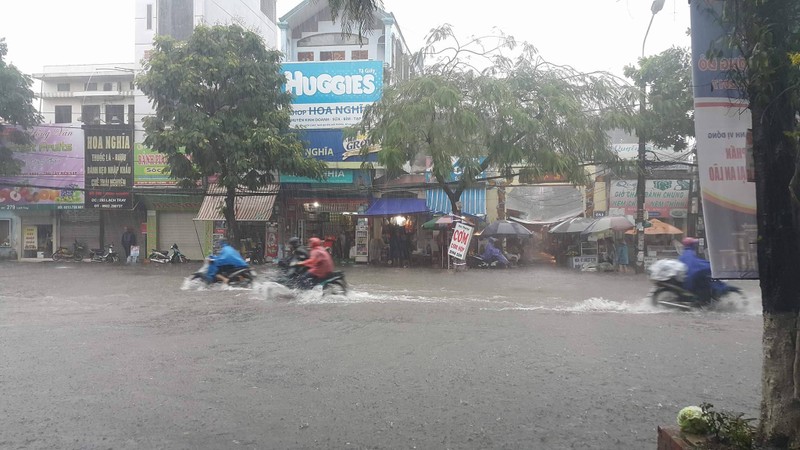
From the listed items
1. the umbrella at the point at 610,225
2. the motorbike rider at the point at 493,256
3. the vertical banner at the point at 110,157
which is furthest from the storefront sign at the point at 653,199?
the vertical banner at the point at 110,157

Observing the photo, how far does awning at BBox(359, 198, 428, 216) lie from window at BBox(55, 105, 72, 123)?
22.2 m

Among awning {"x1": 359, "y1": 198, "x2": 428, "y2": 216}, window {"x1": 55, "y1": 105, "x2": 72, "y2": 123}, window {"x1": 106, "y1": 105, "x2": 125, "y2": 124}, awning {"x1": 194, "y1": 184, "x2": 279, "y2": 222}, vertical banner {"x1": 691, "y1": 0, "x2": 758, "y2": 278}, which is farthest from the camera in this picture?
window {"x1": 55, "y1": 105, "x2": 72, "y2": 123}

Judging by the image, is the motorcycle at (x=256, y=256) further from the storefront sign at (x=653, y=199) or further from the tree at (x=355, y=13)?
the tree at (x=355, y=13)

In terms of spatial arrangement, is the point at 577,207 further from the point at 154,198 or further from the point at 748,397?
the point at 748,397

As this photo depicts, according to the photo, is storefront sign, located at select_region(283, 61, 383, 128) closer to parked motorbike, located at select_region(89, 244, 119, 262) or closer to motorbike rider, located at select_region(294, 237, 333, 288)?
parked motorbike, located at select_region(89, 244, 119, 262)

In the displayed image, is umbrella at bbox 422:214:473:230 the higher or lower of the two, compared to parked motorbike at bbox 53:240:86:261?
higher

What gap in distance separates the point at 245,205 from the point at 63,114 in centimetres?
1777

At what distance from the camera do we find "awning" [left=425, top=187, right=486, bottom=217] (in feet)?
86.5

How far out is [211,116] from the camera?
886 inches

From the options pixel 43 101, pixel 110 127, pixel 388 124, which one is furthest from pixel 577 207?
pixel 43 101

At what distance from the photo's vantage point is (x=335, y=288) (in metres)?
13.7

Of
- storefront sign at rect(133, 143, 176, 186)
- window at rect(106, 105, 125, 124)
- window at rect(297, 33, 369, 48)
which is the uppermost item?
window at rect(297, 33, 369, 48)

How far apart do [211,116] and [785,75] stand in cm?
2149

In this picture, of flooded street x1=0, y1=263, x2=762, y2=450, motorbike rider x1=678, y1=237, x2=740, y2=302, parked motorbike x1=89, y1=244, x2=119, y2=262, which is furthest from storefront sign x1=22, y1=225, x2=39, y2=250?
motorbike rider x1=678, y1=237, x2=740, y2=302
